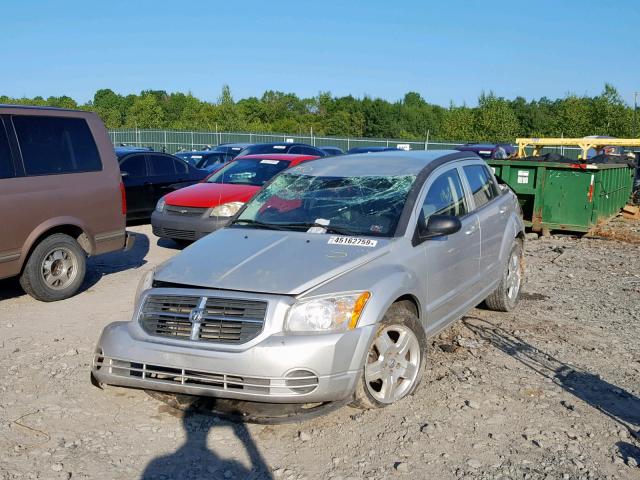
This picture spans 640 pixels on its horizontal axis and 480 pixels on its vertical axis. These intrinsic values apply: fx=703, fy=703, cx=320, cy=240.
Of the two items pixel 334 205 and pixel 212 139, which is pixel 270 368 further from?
pixel 212 139

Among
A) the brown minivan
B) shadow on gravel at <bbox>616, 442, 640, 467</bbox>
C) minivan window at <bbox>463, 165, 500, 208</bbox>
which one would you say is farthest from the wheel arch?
shadow on gravel at <bbox>616, 442, 640, 467</bbox>

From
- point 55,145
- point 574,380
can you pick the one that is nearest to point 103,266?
point 55,145

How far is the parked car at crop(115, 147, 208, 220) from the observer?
13047 mm

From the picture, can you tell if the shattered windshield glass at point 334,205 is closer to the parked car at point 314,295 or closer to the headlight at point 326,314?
the parked car at point 314,295

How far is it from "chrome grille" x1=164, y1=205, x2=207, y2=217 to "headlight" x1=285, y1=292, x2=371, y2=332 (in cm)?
621

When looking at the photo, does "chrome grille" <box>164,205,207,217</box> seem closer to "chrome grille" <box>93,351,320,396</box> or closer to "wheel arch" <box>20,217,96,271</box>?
"wheel arch" <box>20,217,96,271</box>

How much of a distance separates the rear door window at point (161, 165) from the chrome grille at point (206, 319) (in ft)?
31.0

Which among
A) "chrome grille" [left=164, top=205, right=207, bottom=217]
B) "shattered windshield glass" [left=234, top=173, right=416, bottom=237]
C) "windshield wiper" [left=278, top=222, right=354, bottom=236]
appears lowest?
"chrome grille" [left=164, top=205, right=207, bottom=217]

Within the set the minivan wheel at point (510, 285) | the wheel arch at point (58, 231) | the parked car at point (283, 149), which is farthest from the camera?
the parked car at point (283, 149)

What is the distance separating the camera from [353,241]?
4.86 m

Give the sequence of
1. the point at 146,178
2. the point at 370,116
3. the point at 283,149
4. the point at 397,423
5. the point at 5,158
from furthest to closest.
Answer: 1. the point at 370,116
2. the point at 283,149
3. the point at 146,178
4. the point at 5,158
5. the point at 397,423

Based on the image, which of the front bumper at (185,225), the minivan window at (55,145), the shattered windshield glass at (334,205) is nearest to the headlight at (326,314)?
the shattered windshield glass at (334,205)

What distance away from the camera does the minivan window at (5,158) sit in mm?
7063

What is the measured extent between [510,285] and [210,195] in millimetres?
4882
